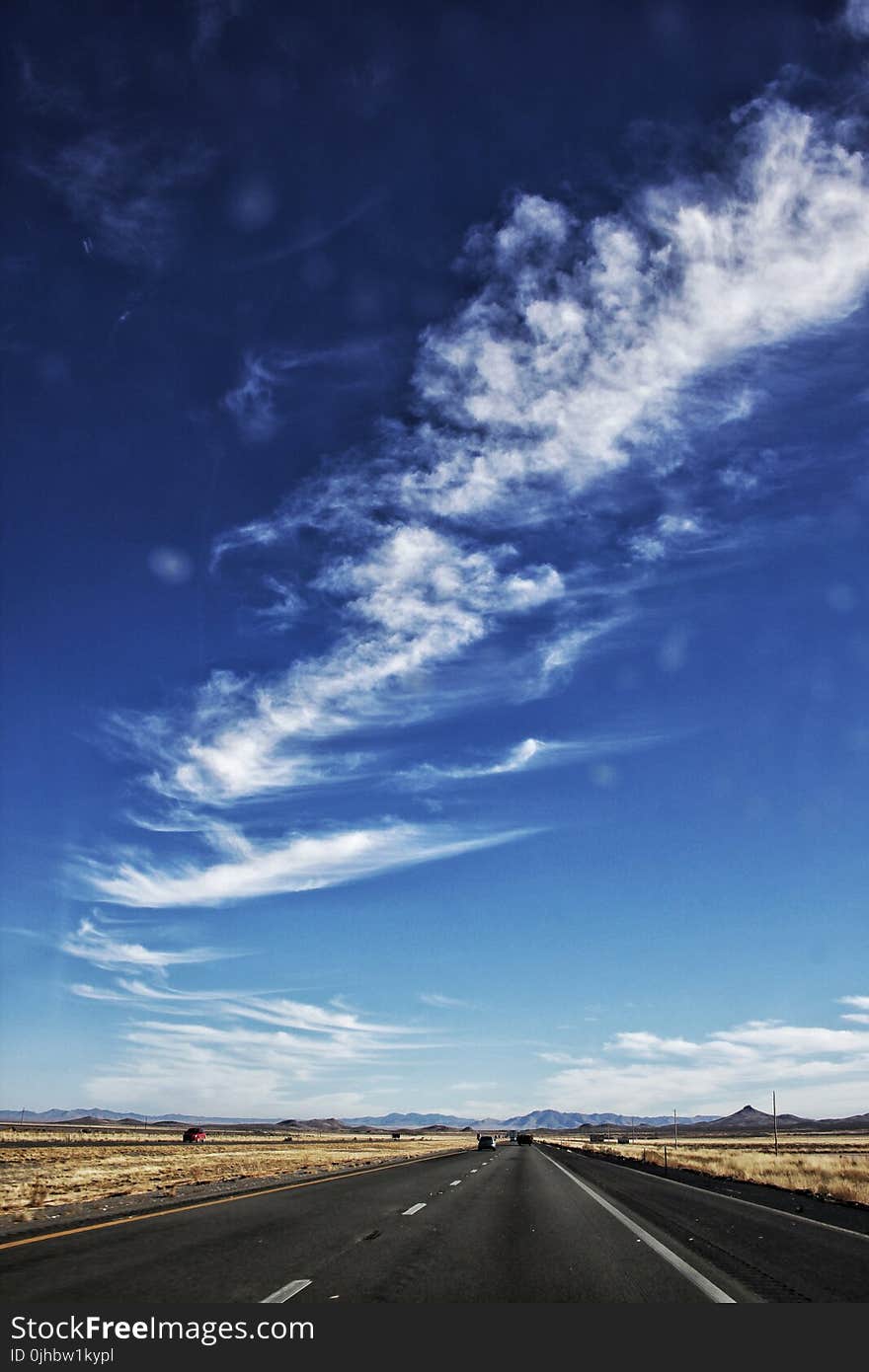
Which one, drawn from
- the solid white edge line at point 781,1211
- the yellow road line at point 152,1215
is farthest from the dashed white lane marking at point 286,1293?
the solid white edge line at point 781,1211

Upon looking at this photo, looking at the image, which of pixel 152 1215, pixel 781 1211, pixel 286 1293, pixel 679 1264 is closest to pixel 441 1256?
pixel 679 1264

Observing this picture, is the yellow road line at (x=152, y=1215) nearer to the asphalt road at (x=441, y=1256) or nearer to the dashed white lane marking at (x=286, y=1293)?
the asphalt road at (x=441, y=1256)

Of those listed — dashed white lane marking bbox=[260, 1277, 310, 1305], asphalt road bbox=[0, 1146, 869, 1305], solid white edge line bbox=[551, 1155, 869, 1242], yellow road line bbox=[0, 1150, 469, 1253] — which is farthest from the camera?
solid white edge line bbox=[551, 1155, 869, 1242]

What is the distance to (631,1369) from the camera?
687 centimetres

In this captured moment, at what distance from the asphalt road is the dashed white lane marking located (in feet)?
0.09

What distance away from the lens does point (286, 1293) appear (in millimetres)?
9148

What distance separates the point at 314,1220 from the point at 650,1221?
5760 millimetres

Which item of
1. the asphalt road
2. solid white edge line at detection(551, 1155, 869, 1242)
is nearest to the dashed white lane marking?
the asphalt road

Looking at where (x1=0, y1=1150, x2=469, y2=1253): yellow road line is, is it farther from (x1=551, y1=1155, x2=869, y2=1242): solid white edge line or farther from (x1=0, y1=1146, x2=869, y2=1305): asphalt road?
(x1=551, y1=1155, x2=869, y2=1242): solid white edge line

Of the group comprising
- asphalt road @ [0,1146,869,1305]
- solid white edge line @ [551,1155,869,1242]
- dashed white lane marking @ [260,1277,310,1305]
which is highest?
dashed white lane marking @ [260,1277,310,1305]

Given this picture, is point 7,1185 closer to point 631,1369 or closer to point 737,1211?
point 737,1211

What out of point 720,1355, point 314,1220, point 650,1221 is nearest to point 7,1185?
point 314,1220

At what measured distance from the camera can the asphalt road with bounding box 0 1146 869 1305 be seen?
30.9ft

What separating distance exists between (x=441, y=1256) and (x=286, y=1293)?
3566mm
